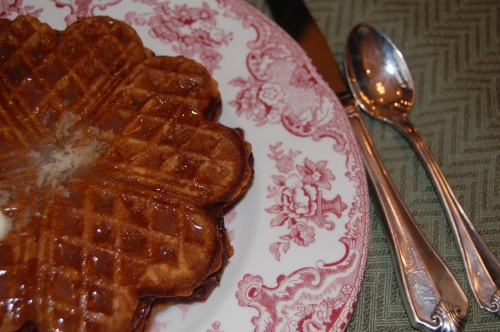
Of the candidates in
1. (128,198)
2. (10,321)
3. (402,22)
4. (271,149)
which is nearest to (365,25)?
(402,22)

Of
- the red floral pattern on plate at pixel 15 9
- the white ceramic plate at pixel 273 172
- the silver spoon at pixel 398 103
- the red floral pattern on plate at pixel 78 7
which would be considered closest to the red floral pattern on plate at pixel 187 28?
the white ceramic plate at pixel 273 172

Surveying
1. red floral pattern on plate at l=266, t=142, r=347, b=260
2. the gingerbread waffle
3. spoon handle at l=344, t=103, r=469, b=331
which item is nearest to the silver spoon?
spoon handle at l=344, t=103, r=469, b=331

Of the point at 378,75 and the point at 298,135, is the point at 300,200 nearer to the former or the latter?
the point at 298,135

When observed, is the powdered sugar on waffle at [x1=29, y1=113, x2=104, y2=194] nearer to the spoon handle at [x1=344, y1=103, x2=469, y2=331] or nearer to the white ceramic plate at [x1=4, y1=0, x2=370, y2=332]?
the white ceramic plate at [x1=4, y1=0, x2=370, y2=332]

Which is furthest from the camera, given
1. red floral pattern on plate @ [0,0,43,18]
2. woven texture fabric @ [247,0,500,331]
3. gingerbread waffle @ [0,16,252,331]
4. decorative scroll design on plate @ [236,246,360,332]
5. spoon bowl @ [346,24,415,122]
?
spoon bowl @ [346,24,415,122]

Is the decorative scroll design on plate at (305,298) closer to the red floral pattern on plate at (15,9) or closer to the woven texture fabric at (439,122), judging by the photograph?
the woven texture fabric at (439,122)
